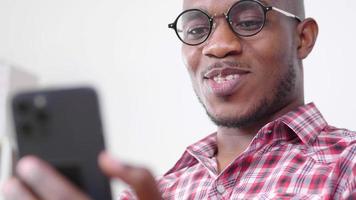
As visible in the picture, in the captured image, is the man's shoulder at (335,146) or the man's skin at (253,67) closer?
the man's shoulder at (335,146)

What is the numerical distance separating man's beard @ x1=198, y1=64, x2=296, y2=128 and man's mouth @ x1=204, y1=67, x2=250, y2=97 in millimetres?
62

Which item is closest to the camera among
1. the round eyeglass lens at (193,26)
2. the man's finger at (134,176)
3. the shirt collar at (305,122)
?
the man's finger at (134,176)

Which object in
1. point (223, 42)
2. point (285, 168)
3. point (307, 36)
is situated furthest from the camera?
point (307, 36)

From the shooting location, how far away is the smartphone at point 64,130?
1.67 feet

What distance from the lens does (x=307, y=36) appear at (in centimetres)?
111

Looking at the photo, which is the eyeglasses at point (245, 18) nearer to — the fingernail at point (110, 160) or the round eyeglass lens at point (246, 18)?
the round eyeglass lens at point (246, 18)

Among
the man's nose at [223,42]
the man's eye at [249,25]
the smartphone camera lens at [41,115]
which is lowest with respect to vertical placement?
the smartphone camera lens at [41,115]

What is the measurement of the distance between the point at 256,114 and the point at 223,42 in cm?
18

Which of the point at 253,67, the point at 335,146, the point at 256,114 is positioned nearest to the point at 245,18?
the point at 253,67

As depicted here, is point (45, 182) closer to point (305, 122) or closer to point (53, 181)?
point (53, 181)

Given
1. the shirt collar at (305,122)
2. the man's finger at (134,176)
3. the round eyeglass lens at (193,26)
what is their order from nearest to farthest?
1. the man's finger at (134,176)
2. the shirt collar at (305,122)
3. the round eyeglass lens at (193,26)

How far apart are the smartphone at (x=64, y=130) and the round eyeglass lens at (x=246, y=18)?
1.86 ft

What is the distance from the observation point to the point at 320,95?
1.24 meters

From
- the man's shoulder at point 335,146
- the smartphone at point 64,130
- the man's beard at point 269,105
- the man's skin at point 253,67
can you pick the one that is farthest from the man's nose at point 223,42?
the smartphone at point 64,130
